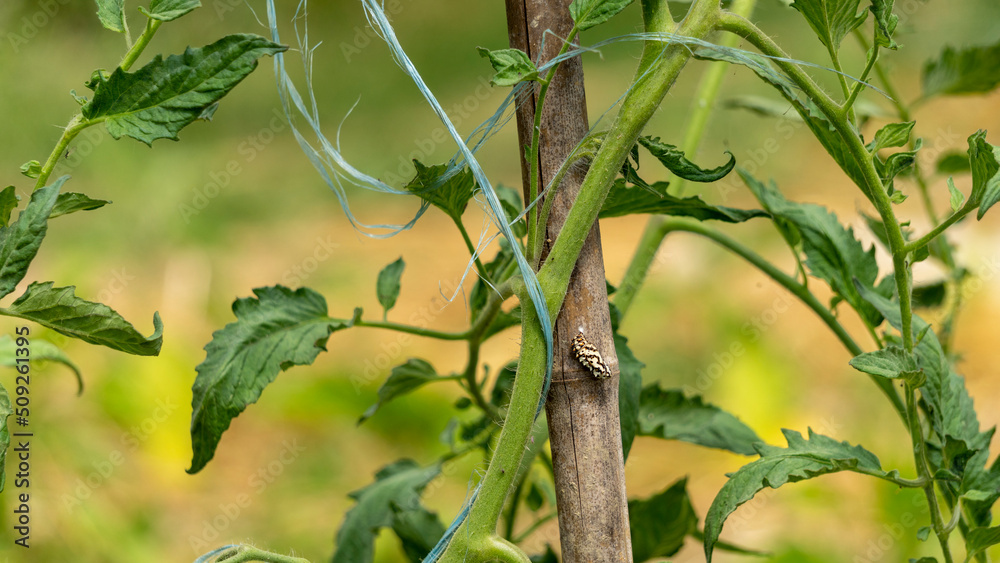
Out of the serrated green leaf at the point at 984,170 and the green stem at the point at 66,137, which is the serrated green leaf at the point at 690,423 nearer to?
the serrated green leaf at the point at 984,170

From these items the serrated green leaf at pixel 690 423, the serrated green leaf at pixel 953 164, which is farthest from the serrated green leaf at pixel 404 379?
the serrated green leaf at pixel 953 164

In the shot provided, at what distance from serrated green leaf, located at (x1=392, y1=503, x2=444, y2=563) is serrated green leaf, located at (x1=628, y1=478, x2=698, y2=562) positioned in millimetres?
166

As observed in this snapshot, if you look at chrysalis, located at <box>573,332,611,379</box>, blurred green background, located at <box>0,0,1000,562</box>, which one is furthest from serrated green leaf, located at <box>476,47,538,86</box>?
blurred green background, located at <box>0,0,1000,562</box>

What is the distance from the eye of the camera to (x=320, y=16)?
11.0ft

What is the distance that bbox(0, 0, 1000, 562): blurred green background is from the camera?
4.51 ft

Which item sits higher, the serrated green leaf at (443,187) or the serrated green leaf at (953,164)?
the serrated green leaf at (953,164)

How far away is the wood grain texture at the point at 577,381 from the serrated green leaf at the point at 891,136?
15 cm

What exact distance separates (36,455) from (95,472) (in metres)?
0.10

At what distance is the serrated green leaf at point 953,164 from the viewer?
671 millimetres

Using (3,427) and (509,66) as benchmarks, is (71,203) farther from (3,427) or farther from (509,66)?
(509,66)

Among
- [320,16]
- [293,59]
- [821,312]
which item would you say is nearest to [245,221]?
[293,59]

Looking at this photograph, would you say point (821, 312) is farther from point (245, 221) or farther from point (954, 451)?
point (245, 221)

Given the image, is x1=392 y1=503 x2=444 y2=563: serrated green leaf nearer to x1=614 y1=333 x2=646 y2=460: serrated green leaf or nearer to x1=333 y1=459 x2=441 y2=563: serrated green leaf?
x1=333 y1=459 x2=441 y2=563: serrated green leaf

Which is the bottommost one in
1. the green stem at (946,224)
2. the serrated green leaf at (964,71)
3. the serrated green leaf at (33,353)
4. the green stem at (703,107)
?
the serrated green leaf at (33,353)
